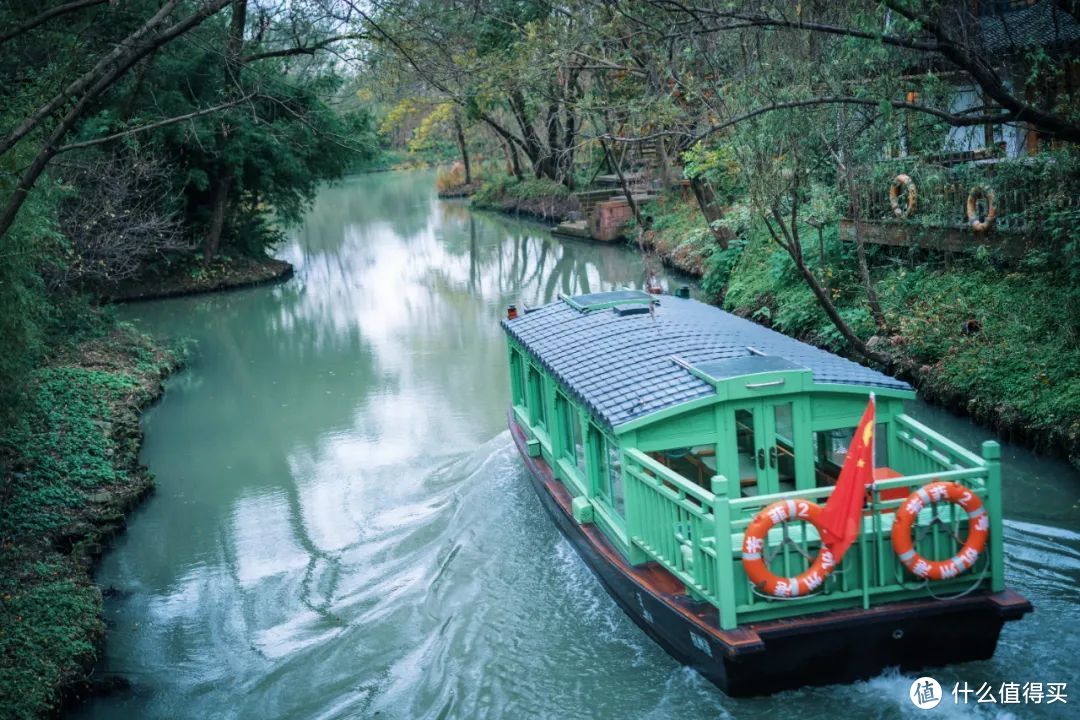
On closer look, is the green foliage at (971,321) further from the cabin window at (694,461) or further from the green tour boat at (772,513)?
the cabin window at (694,461)

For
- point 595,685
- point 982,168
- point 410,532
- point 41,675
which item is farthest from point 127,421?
point 982,168

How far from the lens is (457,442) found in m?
13.2

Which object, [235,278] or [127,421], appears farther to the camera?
[235,278]

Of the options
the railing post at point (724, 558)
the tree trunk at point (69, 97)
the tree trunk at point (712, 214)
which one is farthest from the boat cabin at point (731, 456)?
the tree trunk at point (712, 214)

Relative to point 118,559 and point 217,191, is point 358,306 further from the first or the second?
point 118,559

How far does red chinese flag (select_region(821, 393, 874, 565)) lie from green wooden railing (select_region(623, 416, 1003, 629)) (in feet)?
0.38

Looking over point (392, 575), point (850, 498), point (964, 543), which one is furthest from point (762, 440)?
point (392, 575)

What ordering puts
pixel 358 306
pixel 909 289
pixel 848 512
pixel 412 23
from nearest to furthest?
pixel 848 512
pixel 412 23
pixel 909 289
pixel 358 306

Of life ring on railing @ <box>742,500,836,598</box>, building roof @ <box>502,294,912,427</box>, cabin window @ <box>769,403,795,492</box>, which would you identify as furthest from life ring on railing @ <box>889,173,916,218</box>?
life ring on railing @ <box>742,500,836,598</box>

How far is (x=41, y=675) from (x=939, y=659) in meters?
6.03

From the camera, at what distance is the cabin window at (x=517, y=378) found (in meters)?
11.5

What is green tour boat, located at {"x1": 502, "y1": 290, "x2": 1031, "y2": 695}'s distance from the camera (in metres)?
6.13

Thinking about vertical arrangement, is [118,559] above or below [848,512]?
below

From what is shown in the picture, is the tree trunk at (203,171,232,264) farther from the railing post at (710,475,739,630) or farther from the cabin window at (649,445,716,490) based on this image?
the railing post at (710,475,739,630)
